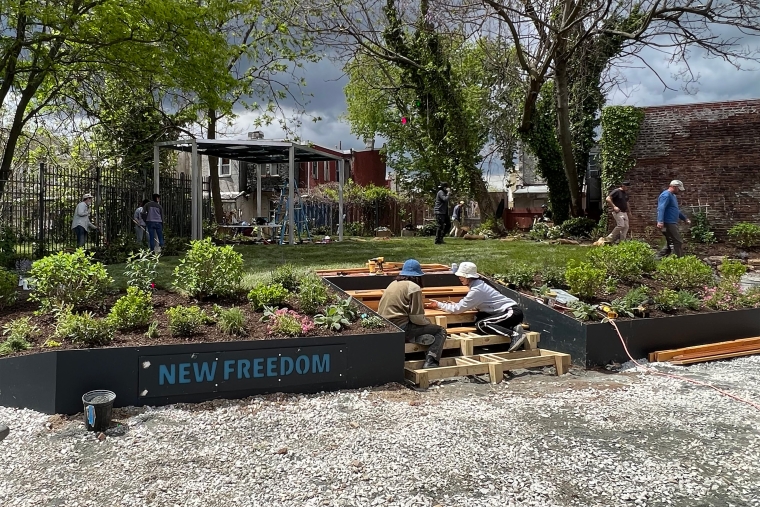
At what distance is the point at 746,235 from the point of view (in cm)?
1582

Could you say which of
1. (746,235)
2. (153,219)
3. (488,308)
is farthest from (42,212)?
(746,235)

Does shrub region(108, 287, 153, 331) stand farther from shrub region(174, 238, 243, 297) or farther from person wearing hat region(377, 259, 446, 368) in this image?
person wearing hat region(377, 259, 446, 368)

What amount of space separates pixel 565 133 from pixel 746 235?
6145 mm

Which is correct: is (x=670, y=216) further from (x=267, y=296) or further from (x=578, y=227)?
(x=267, y=296)

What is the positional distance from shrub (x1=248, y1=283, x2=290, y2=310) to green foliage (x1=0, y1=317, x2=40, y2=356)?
2.21m

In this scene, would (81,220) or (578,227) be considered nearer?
(81,220)

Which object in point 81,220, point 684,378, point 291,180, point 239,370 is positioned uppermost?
point 291,180

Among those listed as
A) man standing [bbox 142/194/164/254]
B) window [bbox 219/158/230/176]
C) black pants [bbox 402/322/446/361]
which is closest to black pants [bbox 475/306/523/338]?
black pants [bbox 402/322/446/361]

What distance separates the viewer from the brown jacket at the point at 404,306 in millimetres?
6836

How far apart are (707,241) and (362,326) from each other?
48.0ft

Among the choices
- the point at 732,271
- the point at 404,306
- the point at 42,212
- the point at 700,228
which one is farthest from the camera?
the point at 700,228

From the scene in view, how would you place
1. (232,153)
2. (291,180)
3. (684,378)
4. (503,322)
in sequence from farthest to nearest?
(232,153) < (291,180) < (503,322) < (684,378)

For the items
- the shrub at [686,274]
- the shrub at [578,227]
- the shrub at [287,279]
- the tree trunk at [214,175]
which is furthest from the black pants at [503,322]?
the tree trunk at [214,175]

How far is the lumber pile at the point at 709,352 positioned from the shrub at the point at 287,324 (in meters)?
4.54
